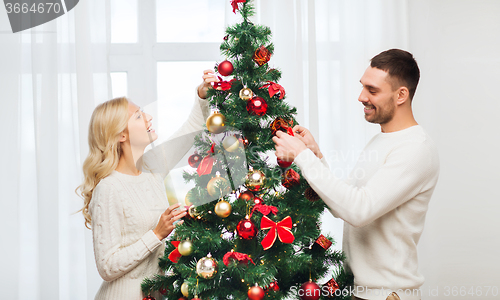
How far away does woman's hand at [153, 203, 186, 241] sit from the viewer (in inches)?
49.8

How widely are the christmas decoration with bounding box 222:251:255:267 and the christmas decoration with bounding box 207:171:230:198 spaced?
175 millimetres

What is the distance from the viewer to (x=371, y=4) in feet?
8.16

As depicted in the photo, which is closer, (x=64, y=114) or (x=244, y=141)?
(x=244, y=141)

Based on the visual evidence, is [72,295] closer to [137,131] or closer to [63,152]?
[63,152]

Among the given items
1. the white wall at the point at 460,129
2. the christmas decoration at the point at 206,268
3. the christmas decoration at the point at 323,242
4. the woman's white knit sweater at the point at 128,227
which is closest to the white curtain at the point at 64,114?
the white wall at the point at 460,129

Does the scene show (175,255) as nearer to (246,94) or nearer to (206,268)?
(206,268)

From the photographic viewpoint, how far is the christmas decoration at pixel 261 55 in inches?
45.9

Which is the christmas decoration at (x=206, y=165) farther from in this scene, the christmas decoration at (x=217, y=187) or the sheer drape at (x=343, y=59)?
the sheer drape at (x=343, y=59)

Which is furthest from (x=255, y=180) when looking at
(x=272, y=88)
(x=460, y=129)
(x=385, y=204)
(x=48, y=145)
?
(x=460, y=129)

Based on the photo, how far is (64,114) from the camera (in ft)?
7.73

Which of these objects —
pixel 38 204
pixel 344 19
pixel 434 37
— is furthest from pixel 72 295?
pixel 434 37

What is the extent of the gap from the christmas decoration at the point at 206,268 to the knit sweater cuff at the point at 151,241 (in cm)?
29

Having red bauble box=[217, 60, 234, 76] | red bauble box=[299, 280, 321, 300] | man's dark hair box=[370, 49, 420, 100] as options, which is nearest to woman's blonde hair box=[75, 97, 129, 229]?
red bauble box=[217, 60, 234, 76]

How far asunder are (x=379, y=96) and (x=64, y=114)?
6.21 ft
